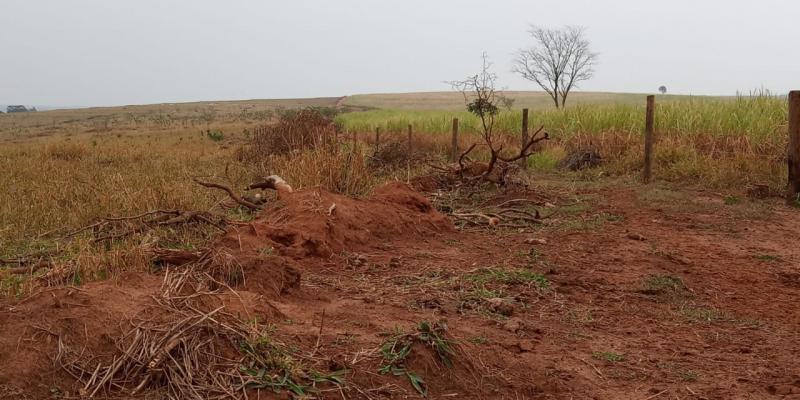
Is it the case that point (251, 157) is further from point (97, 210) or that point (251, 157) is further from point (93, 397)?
point (93, 397)

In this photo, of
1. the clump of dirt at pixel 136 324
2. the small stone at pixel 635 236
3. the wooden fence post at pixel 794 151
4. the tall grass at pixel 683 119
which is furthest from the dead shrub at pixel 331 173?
the tall grass at pixel 683 119

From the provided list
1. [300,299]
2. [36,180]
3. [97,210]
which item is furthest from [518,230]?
[36,180]

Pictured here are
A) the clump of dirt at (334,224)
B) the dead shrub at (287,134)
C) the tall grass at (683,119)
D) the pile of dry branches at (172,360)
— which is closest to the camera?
the pile of dry branches at (172,360)

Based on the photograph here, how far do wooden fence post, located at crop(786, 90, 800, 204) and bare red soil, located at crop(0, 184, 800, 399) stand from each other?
124 centimetres

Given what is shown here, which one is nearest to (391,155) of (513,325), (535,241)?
(535,241)

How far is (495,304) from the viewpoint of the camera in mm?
4059

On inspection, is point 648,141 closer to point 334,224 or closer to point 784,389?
point 334,224

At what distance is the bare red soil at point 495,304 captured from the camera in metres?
2.91

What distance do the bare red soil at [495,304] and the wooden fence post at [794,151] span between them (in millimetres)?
1244

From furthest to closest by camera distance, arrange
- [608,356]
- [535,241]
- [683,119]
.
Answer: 1. [683,119]
2. [535,241]
3. [608,356]

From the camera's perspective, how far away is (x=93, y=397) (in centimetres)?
250

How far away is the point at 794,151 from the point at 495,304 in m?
5.79

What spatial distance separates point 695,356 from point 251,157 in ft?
34.9

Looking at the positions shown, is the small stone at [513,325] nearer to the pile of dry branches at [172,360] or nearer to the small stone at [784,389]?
the small stone at [784,389]
